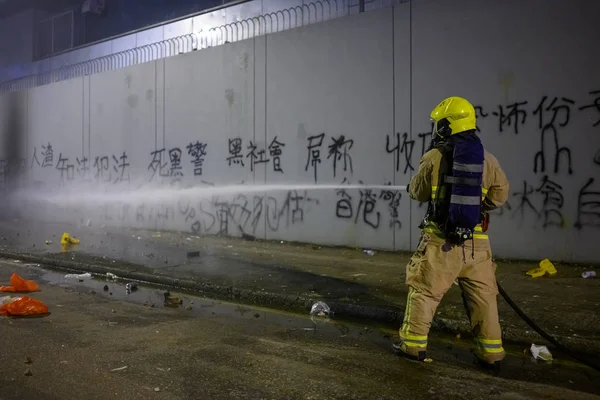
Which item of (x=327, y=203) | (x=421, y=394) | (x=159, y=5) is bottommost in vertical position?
(x=421, y=394)

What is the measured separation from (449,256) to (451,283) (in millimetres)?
224

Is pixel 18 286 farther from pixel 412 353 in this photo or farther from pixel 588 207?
Result: pixel 588 207

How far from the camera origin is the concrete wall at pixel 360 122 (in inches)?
313

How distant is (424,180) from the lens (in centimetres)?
420

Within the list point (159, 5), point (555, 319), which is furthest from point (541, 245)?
point (159, 5)

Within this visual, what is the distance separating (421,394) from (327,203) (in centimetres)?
687

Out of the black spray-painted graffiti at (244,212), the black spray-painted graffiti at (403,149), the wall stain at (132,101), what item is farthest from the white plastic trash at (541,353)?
the wall stain at (132,101)

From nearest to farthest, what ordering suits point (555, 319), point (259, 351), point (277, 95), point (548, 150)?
point (259, 351) → point (555, 319) → point (548, 150) → point (277, 95)

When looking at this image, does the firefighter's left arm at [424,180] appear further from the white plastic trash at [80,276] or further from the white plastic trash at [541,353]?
the white plastic trash at [80,276]

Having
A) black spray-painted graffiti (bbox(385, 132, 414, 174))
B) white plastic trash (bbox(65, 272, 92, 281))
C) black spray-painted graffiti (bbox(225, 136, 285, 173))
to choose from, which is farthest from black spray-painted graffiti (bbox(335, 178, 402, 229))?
white plastic trash (bbox(65, 272, 92, 281))

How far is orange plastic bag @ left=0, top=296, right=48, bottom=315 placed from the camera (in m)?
5.74

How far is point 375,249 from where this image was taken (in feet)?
32.1

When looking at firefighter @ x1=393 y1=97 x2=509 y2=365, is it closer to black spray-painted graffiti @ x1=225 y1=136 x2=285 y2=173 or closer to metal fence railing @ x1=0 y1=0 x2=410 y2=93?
metal fence railing @ x1=0 y1=0 x2=410 y2=93

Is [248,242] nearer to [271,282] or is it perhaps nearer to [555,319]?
[271,282]
